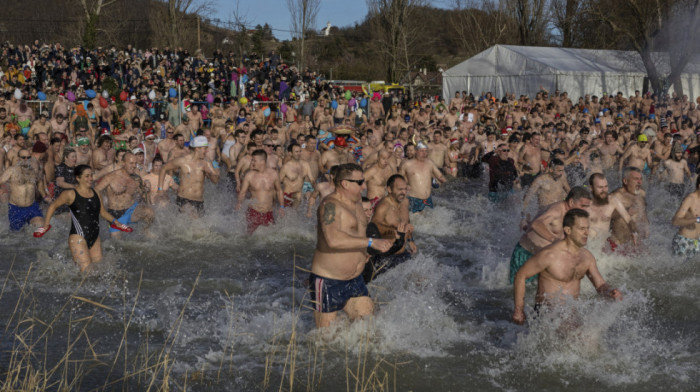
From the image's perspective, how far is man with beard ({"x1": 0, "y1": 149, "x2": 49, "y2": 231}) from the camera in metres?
9.34

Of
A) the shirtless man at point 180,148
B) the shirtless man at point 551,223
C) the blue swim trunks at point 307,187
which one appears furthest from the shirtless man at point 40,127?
the shirtless man at point 551,223

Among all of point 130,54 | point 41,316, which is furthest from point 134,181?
point 130,54

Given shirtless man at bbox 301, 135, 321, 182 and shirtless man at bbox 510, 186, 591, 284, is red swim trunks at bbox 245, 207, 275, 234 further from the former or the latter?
shirtless man at bbox 510, 186, 591, 284

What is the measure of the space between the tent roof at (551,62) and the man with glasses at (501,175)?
A: 16063mm

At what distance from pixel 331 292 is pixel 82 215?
11.0 ft

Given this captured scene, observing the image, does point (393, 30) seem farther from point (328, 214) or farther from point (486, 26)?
point (328, 214)

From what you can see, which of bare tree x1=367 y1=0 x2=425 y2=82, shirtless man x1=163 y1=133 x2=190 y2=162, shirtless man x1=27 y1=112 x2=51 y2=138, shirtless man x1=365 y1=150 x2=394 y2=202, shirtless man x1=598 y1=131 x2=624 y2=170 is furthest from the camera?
bare tree x1=367 y1=0 x2=425 y2=82

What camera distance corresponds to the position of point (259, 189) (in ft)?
30.8

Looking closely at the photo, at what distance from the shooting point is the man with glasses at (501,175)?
11.2 m

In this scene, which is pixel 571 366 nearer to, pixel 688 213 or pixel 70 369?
pixel 688 213

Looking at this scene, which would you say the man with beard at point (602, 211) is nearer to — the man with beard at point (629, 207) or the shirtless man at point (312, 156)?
the man with beard at point (629, 207)

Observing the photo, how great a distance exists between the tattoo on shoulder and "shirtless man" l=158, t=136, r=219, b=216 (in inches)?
203

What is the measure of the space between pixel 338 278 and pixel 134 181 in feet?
15.7

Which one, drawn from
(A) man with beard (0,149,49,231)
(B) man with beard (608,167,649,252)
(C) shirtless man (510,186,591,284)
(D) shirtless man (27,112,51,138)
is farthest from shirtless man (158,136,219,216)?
(D) shirtless man (27,112,51,138)
